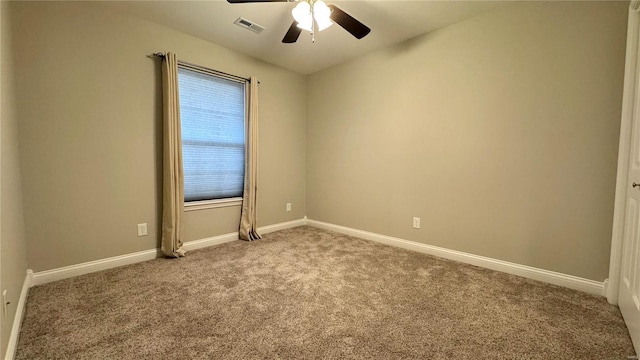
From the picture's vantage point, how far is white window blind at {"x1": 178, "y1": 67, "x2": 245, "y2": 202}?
298 centimetres

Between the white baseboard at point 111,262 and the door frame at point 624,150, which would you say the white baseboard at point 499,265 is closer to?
the door frame at point 624,150

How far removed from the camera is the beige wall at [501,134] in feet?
6.53

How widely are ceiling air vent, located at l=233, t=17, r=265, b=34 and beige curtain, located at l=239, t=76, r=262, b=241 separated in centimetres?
70

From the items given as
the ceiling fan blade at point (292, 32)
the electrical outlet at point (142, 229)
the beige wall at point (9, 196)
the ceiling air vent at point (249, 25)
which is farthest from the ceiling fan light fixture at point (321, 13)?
the electrical outlet at point (142, 229)

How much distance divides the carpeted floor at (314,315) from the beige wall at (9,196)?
24 cm

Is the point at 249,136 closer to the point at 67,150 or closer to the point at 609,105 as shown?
the point at 67,150

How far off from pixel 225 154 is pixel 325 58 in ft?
6.12

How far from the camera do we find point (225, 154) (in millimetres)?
3342

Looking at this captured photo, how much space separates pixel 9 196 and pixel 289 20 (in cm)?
257

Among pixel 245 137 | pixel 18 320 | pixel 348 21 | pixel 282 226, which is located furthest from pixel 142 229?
pixel 348 21

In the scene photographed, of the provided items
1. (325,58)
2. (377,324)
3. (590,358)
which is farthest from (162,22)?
(590,358)

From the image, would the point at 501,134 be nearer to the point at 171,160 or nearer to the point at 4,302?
the point at 171,160

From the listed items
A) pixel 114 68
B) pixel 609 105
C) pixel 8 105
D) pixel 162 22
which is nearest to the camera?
pixel 8 105

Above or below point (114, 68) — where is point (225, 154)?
below
